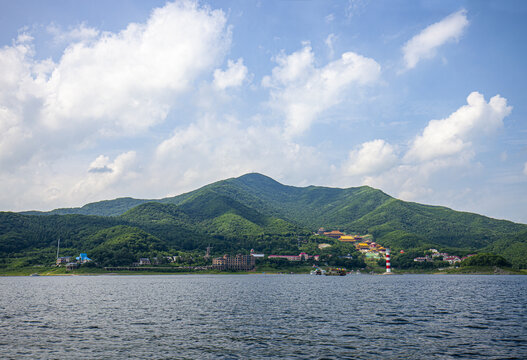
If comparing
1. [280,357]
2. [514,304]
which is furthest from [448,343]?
[514,304]

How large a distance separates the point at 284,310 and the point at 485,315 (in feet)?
128

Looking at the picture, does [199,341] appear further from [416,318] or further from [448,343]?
[416,318]

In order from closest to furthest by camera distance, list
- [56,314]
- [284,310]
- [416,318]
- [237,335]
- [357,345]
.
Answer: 1. [357,345]
2. [237,335]
3. [416,318]
4. [56,314]
5. [284,310]

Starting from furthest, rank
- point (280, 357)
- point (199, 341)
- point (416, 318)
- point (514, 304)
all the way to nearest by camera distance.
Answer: point (514, 304) → point (416, 318) → point (199, 341) → point (280, 357)

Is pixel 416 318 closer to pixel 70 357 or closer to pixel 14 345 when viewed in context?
pixel 70 357

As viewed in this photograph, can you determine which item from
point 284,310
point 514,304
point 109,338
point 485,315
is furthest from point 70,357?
point 514,304

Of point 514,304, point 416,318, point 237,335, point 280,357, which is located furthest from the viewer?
point 514,304

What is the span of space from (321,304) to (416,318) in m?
28.6

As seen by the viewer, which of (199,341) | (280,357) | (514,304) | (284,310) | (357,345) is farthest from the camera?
(514,304)

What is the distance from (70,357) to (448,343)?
44.7 metres

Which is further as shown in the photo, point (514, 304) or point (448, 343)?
point (514, 304)

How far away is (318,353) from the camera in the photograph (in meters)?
44.8

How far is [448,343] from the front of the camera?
50.8 meters

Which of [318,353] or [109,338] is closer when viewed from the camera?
[318,353]
